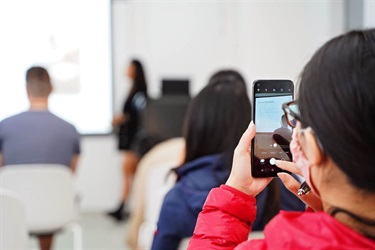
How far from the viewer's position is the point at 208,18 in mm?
5816

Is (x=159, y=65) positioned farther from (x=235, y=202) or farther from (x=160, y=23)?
(x=235, y=202)

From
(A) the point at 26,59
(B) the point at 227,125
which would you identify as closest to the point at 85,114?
(A) the point at 26,59

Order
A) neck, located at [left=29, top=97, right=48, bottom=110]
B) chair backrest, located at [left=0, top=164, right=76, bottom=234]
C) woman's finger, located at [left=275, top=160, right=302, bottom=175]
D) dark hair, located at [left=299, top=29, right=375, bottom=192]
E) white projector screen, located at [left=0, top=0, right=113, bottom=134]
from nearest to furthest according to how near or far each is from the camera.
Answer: dark hair, located at [left=299, top=29, right=375, bottom=192]
woman's finger, located at [left=275, top=160, right=302, bottom=175]
chair backrest, located at [left=0, top=164, right=76, bottom=234]
neck, located at [left=29, top=97, right=48, bottom=110]
white projector screen, located at [left=0, top=0, right=113, bottom=134]

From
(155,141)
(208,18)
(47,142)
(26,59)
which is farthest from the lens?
(208,18)

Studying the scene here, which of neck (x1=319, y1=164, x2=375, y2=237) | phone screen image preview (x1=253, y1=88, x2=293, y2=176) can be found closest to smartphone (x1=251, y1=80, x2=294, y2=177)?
phone screen image preview (x1=253, y1=88, x2=293, y2=176)

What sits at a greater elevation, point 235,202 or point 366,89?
point 366,89

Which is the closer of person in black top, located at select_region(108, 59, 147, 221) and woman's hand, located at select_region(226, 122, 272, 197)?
woman's hand, located at select_region(226, 122, 272, 197)

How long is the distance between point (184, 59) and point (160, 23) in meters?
0.44

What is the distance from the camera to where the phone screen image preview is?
1124 millimetres

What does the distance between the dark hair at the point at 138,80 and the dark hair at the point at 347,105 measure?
4.72m

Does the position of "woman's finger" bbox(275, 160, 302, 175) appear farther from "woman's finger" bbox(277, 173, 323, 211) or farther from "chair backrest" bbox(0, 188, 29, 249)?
"chair backrest" bbox(0, 188, 29, 249)

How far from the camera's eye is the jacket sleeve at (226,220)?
3.66 feet

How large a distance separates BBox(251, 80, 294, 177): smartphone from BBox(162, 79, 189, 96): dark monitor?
429 cm

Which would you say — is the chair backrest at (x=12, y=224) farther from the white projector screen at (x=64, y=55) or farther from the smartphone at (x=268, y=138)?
the white projector screen at (x=64, y=55)
